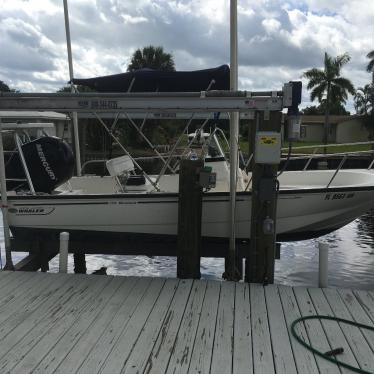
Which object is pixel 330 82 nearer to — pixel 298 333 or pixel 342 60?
pixel 342 60

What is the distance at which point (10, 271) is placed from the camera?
5371mm

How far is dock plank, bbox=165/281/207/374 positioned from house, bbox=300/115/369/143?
4840 centimetres

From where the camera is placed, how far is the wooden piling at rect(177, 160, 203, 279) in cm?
532

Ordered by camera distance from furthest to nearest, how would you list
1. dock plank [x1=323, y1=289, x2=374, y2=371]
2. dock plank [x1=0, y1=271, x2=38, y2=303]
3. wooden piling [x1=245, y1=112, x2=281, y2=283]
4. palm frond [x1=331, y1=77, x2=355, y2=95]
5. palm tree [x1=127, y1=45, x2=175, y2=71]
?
palm frond [x1=331, y1=77, x2=355, y2=95] < palm tree [x1=127, y1=45, x2=175, y2=71] < wooden piling [x1=245, y1=112, x2=281, y2=283] < dock plank [x1=0, y1=271, x2=38, y2=303] < dock plank [x1=323, y1=289, x2=374, y2=371]

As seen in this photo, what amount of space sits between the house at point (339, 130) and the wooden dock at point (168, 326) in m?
48.3

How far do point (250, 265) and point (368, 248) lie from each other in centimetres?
657

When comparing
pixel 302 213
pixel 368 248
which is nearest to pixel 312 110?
pixel 368 248

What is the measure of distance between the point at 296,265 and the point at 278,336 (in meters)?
5.53

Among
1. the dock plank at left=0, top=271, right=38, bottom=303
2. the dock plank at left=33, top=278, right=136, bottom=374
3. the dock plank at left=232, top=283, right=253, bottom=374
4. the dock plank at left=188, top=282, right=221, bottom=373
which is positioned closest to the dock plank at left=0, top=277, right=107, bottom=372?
the dock plank at left=33, top=278, right=136, bottom=374

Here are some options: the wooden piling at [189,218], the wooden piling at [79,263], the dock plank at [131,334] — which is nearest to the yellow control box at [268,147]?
the wooden piling at [189,218]

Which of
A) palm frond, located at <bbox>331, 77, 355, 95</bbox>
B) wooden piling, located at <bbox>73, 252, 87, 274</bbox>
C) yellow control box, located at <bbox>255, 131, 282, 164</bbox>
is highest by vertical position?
palm frond, located at <bbox>331, 77, 355, 95</bbox>

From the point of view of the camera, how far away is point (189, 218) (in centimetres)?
532

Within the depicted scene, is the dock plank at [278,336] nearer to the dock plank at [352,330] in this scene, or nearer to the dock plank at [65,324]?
the dock plank at [352,330]

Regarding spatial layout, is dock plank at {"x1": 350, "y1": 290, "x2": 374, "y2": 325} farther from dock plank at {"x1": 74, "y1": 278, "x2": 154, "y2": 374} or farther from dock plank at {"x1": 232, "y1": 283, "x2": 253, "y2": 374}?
dock plank at {"x1": 74, "y1": 278, "x2": 154, "y2": 374}
